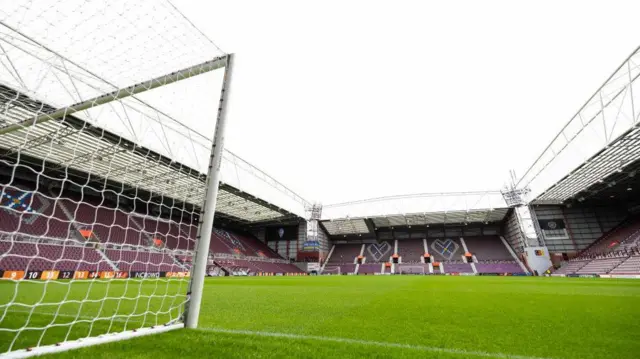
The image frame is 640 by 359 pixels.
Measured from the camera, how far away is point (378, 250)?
3769cm

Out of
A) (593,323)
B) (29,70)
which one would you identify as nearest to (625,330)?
(593,323)

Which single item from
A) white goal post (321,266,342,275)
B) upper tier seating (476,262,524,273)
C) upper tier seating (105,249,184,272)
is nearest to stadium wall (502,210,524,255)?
upper tier seating (476,262,524,273)

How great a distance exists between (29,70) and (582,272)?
3089cm

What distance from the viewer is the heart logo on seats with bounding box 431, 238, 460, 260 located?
34.2 meters

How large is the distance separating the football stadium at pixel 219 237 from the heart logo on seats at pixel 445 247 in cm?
19

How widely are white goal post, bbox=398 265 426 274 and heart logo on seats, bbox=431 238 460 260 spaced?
364 cm

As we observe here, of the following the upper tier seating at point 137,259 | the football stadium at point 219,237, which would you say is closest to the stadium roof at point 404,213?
the football stadium at point 219,237

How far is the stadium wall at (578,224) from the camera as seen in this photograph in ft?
80.0

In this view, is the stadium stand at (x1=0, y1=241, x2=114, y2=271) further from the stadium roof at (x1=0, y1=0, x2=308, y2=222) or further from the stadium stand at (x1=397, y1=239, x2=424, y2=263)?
the stadium stand at (x1=397, y1=239, x2=424, y2=263)

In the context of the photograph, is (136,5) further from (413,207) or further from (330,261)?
Result: (330,261)

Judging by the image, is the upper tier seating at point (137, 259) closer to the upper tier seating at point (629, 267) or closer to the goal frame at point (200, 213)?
the goal frame at point (200, 213)

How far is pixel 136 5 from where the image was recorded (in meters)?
3.74

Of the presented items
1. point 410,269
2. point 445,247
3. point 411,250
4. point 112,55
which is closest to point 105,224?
point 112,55

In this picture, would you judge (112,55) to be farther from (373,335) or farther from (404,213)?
(404,213)
